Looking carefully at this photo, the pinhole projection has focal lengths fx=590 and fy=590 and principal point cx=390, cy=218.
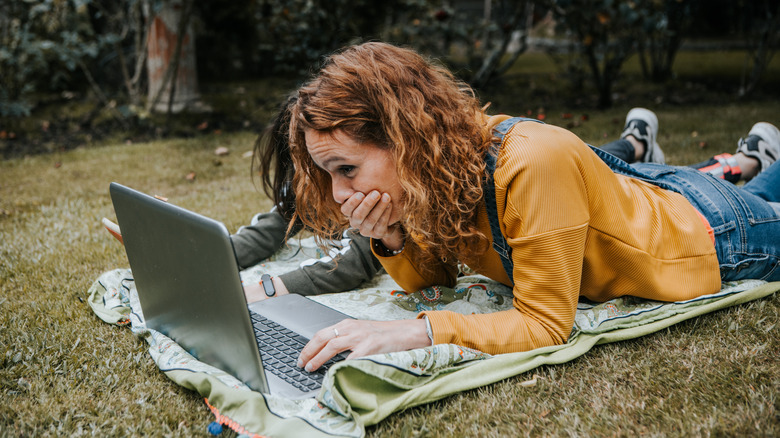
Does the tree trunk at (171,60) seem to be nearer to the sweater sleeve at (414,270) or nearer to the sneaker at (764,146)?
the sweater sleeve at (414,270)

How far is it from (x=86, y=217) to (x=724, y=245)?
12.0ft

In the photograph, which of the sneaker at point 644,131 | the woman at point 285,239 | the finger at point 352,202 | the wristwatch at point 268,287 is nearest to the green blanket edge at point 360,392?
the finger at point 352,202

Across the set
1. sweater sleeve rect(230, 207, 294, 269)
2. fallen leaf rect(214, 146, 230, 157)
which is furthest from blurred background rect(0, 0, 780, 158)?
sweater sleeve rect(230, 207, 294, 269)

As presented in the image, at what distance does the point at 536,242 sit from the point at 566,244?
0.30 ft

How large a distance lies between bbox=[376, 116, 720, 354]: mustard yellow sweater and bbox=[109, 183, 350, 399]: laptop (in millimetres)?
442

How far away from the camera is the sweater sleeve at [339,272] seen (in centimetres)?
255

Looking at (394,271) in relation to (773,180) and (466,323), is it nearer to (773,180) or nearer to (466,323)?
(466,323)

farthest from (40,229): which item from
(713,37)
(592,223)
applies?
(713,37)

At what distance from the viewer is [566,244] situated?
1668 mm

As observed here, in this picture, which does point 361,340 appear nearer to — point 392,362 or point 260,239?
point 392,362

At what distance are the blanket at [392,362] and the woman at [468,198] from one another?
0.21 feet

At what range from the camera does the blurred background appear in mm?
6270

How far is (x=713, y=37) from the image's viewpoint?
14.2 metres

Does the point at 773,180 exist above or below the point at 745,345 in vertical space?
above
